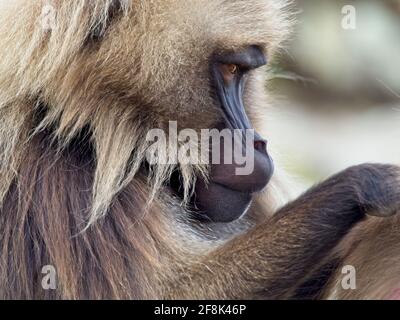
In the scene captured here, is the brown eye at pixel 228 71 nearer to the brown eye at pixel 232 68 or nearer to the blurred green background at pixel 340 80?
the brown eye at pixel 232 68

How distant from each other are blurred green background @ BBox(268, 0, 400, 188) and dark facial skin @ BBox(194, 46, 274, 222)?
304cm

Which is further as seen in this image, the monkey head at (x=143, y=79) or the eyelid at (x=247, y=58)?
the eyelid at (x=247, y=58)

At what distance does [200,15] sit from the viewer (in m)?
3.12

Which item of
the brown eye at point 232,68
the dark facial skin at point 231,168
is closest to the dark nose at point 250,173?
the dark facial skin at point 231,168

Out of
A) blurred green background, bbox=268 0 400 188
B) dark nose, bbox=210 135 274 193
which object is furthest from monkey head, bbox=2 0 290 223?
blurred green background, bbox=268 0 400 188

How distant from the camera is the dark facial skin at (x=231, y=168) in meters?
3.11

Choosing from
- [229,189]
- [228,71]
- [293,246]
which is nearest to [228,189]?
[229,189]

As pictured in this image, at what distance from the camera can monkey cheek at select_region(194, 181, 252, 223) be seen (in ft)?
10.4

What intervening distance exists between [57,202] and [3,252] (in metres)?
0.25

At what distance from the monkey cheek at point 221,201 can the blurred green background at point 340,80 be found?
3072 mm

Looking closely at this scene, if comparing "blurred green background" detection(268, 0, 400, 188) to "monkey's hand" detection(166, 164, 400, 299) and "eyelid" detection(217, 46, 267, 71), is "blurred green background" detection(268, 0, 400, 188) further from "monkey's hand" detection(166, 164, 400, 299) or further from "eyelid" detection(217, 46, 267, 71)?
"monkey's hand" detection(166, 164, 400, 299)

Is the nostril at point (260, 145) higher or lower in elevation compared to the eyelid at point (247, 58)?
lower

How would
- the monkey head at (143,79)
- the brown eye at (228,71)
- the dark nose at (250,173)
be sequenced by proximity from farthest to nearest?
the brown eye at (228,71) < the dark nose at (250,173) < the monkey head at (143,79)

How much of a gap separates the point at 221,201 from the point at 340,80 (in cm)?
434
